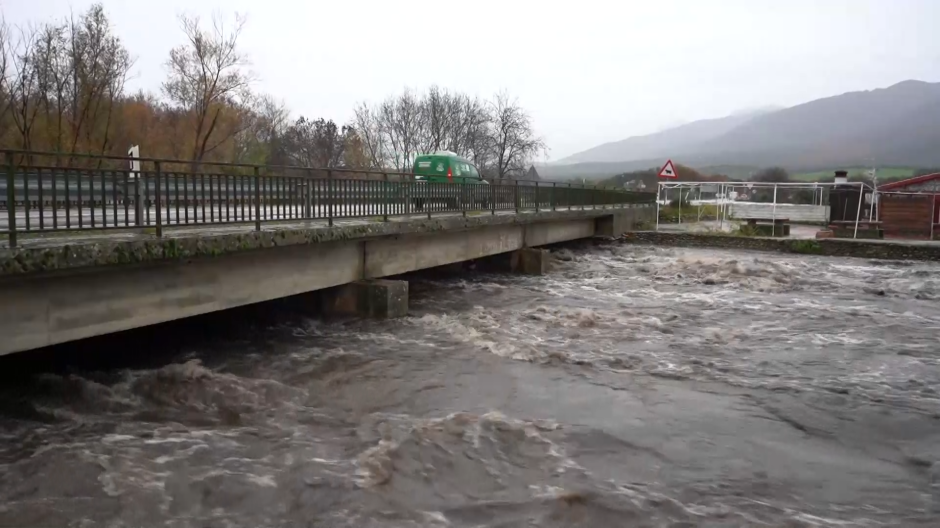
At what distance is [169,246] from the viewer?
8125mm

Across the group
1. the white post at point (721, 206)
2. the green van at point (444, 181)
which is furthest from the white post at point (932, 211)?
the green van at point (444, 181)

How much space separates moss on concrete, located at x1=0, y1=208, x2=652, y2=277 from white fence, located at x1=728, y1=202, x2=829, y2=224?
74.6 ft

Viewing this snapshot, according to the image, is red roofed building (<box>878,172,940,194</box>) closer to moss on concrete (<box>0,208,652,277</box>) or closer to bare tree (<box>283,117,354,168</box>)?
moss on concrete (<box>0,208,652,277</box>)

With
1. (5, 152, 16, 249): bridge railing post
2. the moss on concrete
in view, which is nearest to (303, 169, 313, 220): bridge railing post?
the moss on concrete

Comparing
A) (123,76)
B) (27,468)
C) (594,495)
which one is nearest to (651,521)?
(594,495)

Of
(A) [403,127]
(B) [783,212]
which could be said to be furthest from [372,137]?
(B) [783,212]

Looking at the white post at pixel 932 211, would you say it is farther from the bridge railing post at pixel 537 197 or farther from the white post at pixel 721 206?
the bridge railing post at pixel 537 197

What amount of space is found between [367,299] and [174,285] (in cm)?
436

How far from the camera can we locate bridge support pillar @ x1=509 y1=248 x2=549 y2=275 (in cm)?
2023

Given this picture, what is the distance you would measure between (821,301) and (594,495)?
40.7ft

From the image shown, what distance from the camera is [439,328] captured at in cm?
1238

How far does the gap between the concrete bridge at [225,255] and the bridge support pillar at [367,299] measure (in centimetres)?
2

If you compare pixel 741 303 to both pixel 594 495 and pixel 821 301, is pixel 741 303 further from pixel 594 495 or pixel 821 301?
pixel 594 495

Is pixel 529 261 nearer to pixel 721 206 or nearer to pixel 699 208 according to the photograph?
pixel 699 208
